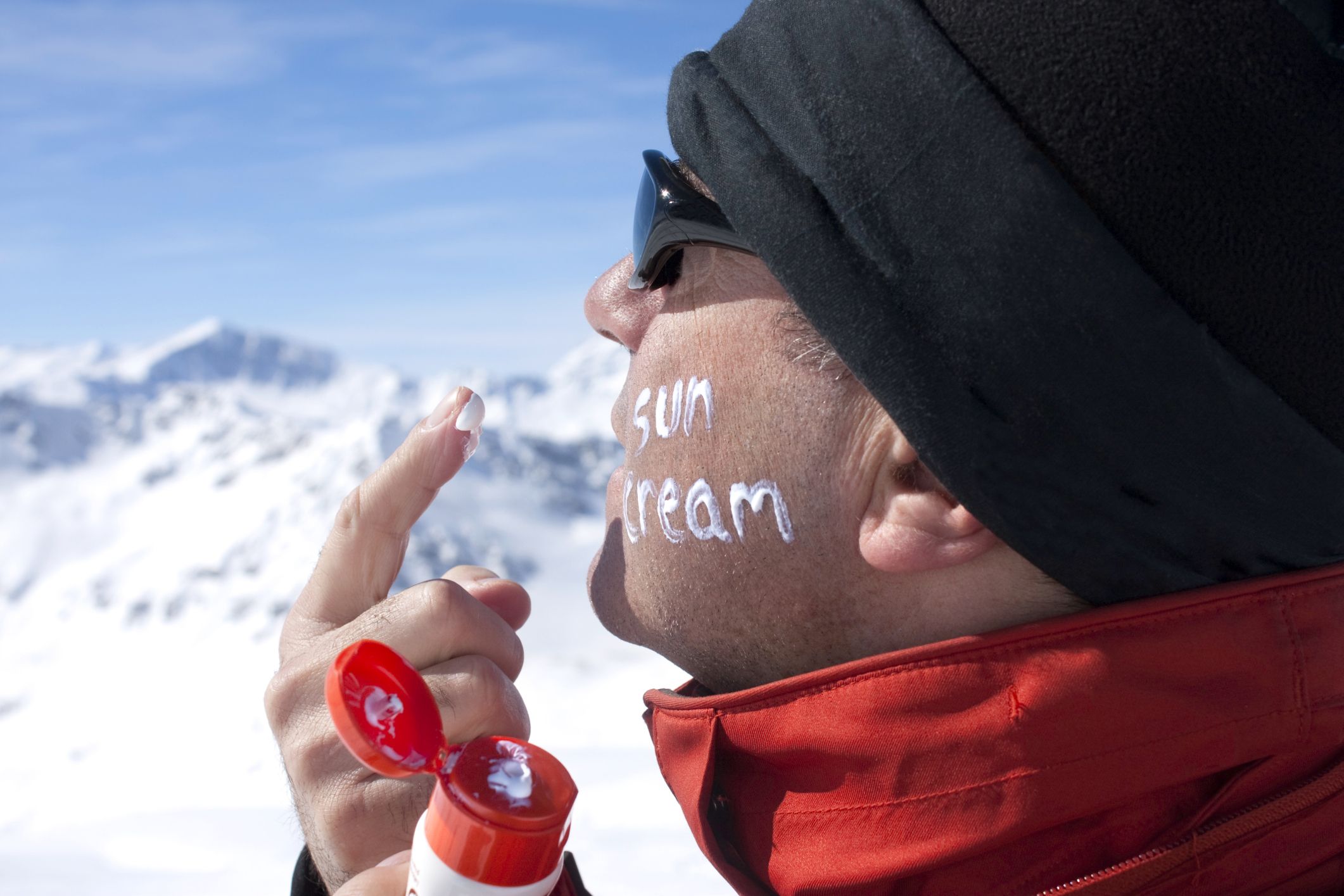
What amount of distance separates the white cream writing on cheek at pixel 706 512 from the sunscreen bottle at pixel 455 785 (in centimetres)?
56

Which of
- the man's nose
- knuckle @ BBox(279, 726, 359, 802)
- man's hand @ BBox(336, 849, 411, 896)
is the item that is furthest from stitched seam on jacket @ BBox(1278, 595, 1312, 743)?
knuckle @ BBox(279, 726, 359, 802)

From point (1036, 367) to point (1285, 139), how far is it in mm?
448

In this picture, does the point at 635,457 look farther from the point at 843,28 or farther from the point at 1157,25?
the point at 1157,25

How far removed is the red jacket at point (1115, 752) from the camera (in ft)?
4.88

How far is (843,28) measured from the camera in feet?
5.14

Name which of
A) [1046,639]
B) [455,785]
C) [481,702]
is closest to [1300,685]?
[1046,639]

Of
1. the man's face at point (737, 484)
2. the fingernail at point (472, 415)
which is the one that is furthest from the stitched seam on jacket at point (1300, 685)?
the fingernail at point (472, 415)

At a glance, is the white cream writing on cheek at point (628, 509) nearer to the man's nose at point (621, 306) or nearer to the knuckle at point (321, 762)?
the man's nose at point (621, 306)

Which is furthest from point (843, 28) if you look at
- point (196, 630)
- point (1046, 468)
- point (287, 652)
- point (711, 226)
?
point (196, 630)

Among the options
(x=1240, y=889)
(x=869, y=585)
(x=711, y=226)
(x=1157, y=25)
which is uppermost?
(x=1157, y=25)

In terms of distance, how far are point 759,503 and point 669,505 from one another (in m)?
0.22

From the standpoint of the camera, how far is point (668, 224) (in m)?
1.87

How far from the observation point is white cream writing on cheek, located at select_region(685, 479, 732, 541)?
1827mm

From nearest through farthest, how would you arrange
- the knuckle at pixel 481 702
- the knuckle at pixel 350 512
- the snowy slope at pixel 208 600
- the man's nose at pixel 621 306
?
the knuckle at pixel 481 702, the man's nose at pixel 621 306, the knuckle at pixel 350 512, the snowy slope at pixel 208 600
